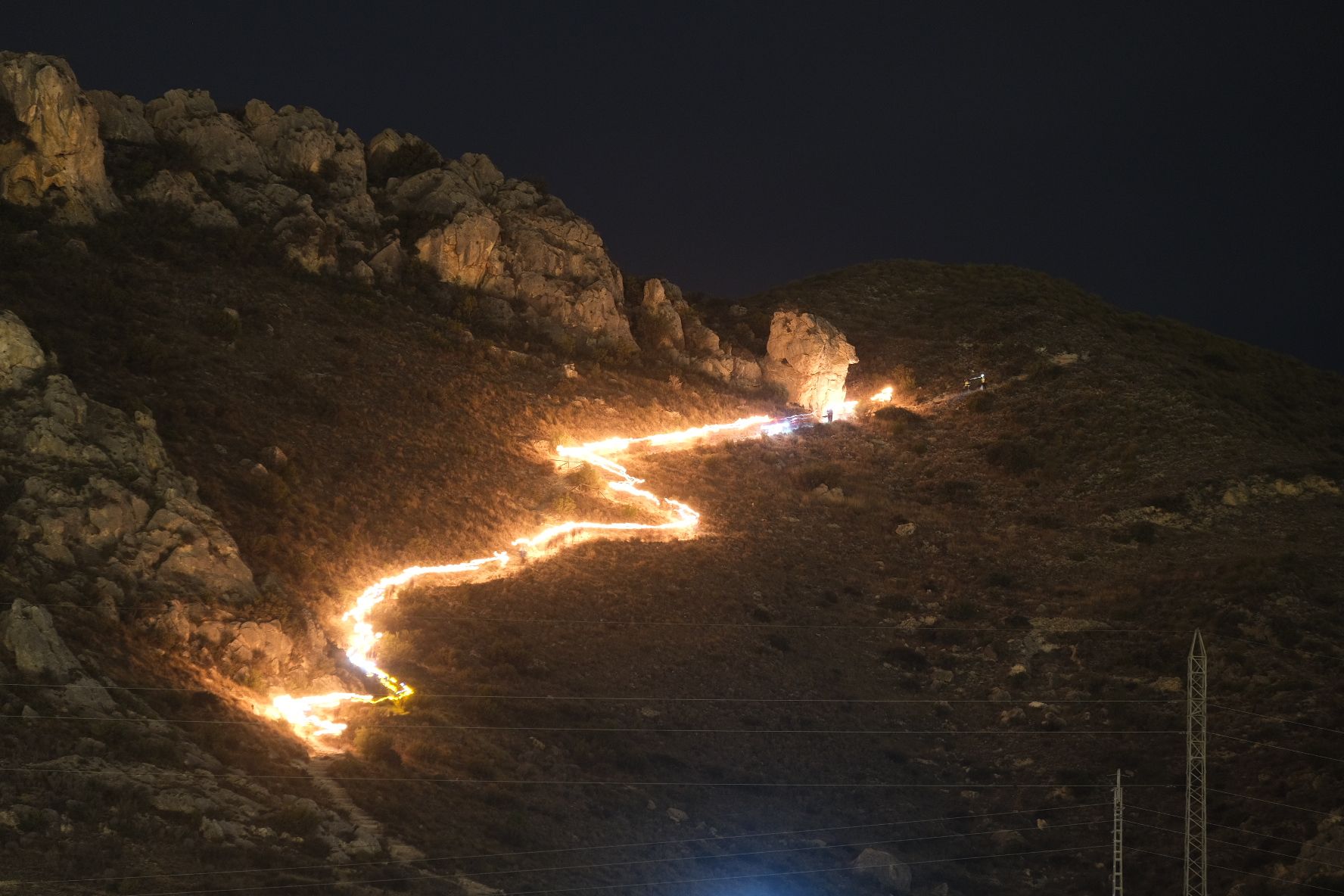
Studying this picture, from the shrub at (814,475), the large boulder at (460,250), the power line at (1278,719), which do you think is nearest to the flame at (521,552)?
the shrub at (814,475)

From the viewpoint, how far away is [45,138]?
4316cm

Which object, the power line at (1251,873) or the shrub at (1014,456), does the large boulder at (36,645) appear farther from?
the shrub at (1014,456)

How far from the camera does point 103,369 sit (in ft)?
109

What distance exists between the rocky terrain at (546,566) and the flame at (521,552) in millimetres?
522

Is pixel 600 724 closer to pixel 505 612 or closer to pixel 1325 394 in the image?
pixel 505 612

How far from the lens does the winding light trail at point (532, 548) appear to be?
968 inches

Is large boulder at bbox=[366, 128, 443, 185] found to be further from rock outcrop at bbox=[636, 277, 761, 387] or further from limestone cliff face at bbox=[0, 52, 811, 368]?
rock outcrop at bbox=[636, 277, 761, 387]

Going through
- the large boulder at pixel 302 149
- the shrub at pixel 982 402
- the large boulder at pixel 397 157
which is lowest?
the shrub at pixel 982 402

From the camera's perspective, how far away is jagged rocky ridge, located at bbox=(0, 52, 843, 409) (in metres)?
43.4

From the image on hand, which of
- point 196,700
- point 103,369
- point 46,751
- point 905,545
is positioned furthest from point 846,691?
point 103,369

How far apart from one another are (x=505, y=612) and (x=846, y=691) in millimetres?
9599

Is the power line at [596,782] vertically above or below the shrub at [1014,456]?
below

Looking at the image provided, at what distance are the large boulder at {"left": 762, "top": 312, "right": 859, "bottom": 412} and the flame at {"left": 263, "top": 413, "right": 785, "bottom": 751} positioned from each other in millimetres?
1156

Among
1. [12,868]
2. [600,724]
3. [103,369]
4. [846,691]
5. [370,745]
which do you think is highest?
[103,369]
